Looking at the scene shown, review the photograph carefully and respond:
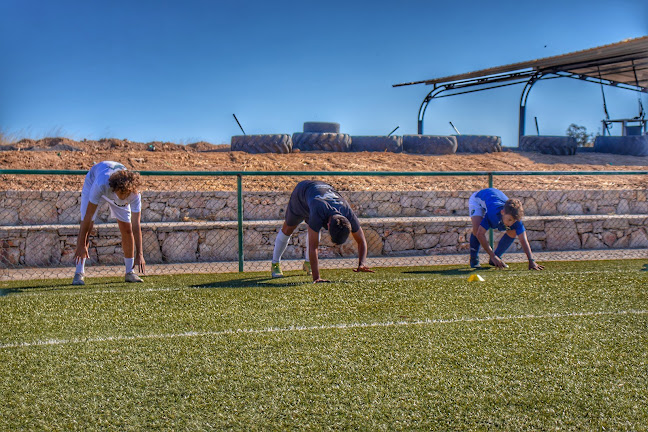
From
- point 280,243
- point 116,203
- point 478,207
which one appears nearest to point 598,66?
point 478,207

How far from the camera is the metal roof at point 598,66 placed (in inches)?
615

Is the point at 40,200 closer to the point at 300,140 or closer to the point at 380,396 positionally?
the point at 300,140

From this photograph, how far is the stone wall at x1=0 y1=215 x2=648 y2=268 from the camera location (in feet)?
30.3

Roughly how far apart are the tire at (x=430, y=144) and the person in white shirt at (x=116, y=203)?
9.83 m

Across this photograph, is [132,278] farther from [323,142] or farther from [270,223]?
[323,142]

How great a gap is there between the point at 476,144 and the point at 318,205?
1083 cm

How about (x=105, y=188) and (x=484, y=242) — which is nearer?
(x=105, y=188)

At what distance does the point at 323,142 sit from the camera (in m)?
14.9

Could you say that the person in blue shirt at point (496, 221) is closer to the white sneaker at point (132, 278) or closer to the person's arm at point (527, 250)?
the person's arm at point (527, 250)

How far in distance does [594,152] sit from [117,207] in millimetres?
14827

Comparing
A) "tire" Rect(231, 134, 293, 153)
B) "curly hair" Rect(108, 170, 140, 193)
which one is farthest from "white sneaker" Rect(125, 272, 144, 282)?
"tire" Rect(231, 134, 293, 153)

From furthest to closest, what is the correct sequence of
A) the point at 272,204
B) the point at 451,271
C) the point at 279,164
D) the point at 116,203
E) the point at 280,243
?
the point at 279,164, the point at 272,204, the point at 451,271, the point at 280,243, the point at 116,203

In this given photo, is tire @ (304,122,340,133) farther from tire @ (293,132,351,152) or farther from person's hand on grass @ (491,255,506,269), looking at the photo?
person's hand on grass @ (491,255,506,269)

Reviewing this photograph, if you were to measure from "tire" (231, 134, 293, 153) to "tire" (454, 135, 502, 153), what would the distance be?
4712 mm
